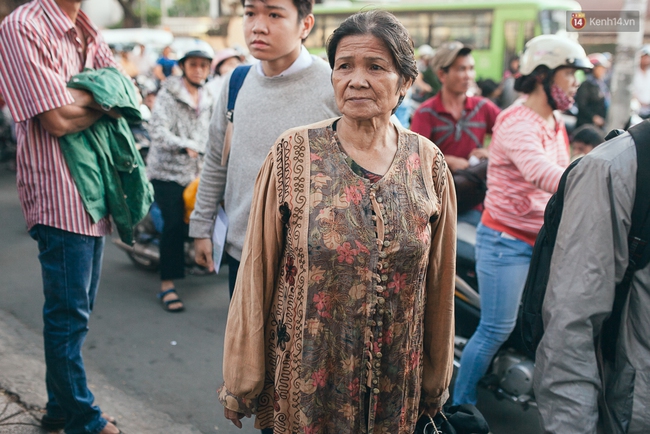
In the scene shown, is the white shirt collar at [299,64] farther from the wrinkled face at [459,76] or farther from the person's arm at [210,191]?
the wrinkled face at [459,76]

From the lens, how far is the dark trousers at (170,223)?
209 inches

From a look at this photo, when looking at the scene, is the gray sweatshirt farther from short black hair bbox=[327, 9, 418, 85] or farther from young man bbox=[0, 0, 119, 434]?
young man bbox=[0, 0, 119, 434]

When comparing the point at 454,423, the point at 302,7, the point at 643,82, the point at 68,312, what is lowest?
the point at 454,423

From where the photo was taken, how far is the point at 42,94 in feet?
8.61

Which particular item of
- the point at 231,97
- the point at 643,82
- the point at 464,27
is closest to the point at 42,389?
the point at 231,97

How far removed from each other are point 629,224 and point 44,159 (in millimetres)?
2330

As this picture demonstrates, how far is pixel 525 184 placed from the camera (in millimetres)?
3234

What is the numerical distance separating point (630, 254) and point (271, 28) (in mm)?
1559

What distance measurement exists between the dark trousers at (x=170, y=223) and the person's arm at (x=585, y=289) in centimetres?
401

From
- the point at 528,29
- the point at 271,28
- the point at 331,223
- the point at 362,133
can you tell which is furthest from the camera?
the point at 528,29

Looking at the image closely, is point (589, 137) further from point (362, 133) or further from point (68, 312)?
point (68, 312)

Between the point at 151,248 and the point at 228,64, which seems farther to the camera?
the point at 228,64

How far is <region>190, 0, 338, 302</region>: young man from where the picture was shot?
98.3 inches

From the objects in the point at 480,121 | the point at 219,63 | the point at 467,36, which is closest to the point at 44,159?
the point at 480,121
